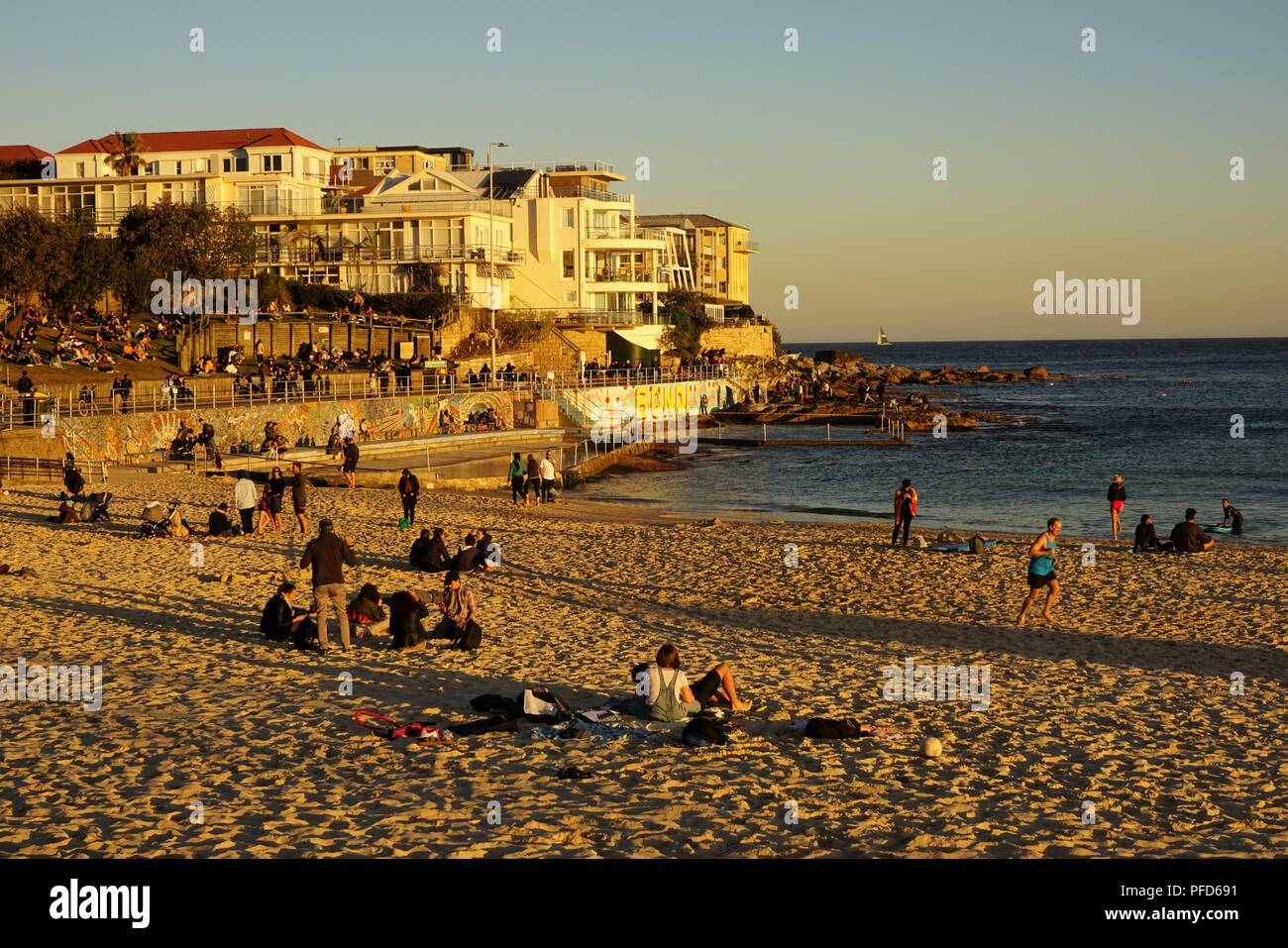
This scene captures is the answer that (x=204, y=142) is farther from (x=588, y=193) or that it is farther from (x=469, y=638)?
(x=469, y=638)

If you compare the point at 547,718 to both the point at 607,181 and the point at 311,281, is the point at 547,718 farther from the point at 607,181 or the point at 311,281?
the point at 607,181

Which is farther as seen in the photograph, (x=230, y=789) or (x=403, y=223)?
(x=403, y=223)

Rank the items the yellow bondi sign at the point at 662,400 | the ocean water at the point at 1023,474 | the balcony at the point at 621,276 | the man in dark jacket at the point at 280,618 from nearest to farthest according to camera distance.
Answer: the man in dark jacket at the point at 280,618
the ocean water at the point at 1023,474
the yellow bondi sign at the point at 662,400
the balcony at the point at 621,276

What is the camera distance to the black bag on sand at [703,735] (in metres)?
10.5

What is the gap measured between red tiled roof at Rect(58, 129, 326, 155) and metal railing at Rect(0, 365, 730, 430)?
2477cm

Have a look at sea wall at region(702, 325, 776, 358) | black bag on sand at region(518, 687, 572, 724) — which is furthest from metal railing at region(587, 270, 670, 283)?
black bag on sand at region(518, 687, 572, 724)

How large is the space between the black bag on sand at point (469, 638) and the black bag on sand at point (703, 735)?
13.7 feet

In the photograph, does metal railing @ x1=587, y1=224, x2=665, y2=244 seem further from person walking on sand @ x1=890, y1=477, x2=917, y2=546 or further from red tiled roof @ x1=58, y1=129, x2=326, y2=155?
person walking on sand @ x1=890, y1=477, x2=917, y2=546

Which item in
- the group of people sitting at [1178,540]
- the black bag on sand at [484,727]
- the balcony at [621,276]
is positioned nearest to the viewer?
the black bag on sand at [484,727]

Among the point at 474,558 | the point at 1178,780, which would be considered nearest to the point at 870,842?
the point at 1178,780

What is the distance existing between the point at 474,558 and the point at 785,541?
7.77 m

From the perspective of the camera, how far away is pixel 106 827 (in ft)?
27.3

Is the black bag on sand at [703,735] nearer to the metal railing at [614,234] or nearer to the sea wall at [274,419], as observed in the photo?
the sea wall at [274,419]

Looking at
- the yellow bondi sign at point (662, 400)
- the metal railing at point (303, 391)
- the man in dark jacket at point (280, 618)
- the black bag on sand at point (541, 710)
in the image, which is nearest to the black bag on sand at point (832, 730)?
the black bag on sand at point (541, 710)
